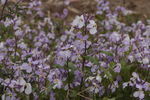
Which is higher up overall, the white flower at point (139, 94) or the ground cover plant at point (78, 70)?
the ground cover plant at point (78, 70)

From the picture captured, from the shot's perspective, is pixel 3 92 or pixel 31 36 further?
pixel 31 36

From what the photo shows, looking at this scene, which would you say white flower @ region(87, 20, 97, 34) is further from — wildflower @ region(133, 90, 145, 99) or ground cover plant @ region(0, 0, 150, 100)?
wildflower @ region(133, 90, 145, 99)

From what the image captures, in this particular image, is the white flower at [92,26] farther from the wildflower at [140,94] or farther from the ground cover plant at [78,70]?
the wildflower at [140,94]

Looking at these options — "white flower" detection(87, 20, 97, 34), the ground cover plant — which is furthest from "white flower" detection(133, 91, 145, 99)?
"white flower" detection(87, 20, 97, 34)

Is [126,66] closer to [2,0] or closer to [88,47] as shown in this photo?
[88,47]

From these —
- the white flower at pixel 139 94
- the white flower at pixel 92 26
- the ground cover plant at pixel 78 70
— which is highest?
the white flower at pixel 92 26

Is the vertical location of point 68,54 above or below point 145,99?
above

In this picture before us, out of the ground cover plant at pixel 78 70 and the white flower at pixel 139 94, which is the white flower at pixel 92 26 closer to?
the ground cover plant at pixel 78 70

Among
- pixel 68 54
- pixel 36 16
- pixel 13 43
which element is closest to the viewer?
pixel 68 54

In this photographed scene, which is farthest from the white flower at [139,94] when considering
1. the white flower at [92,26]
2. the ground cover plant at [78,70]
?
the white flower at [92,26]

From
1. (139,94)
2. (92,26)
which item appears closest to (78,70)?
(92,26)

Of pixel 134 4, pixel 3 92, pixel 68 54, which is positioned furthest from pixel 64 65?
pixel 134 4
